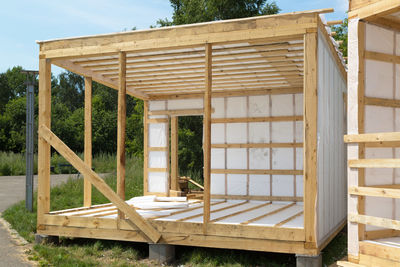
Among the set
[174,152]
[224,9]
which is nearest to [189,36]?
[174,152]

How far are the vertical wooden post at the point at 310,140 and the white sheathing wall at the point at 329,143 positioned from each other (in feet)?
0.91

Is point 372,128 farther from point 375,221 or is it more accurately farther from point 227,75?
point 227,75

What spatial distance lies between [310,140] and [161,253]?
8.85 ft

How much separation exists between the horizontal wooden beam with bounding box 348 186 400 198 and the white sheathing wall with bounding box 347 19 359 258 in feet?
0.26

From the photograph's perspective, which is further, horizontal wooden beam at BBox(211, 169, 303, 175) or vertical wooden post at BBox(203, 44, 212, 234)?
horizontal wooden beam at BBox(211, 169, 303, 175)

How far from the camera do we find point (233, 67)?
848 centimetres

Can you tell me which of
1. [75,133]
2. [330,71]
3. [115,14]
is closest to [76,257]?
[330,71]

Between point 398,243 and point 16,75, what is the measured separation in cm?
4377

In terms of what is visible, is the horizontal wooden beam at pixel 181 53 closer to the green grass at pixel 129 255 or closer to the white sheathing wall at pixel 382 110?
the white sheathing wall at pixel 382 110

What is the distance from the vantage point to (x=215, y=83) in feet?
33.4

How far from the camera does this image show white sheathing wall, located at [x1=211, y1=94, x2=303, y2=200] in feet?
34.5

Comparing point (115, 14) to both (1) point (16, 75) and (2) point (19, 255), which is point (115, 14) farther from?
(2) point (19, 255)

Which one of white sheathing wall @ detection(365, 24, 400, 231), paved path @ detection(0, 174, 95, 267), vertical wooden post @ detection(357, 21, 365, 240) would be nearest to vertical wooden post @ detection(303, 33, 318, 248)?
vertical wooden post @ detection(357, 21, 365, 240)

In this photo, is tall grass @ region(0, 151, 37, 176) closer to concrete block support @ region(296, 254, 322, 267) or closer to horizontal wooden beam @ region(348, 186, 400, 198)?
concrete block support @ region(296, 254, 322, 267)
